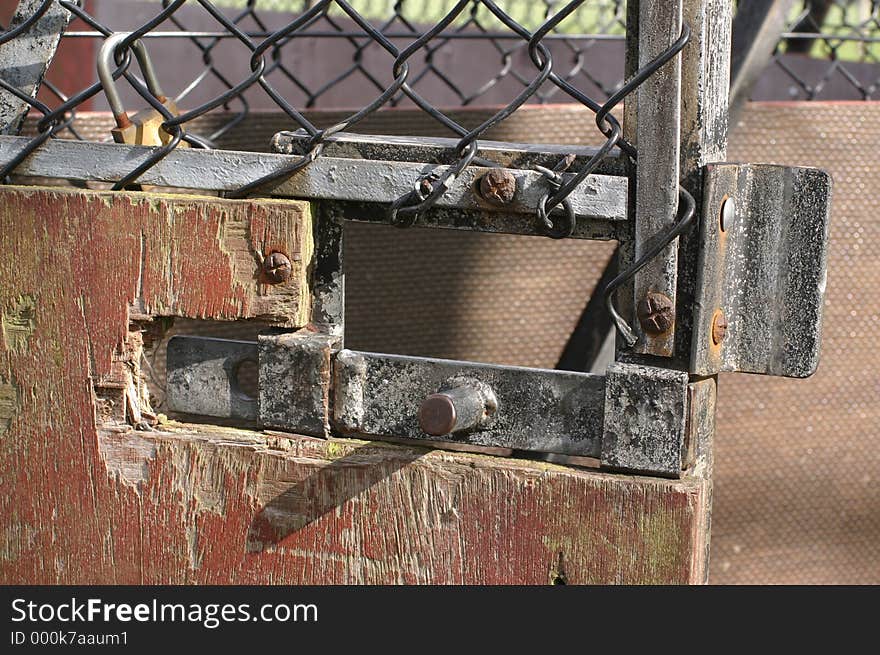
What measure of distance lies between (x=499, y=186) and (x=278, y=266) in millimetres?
251

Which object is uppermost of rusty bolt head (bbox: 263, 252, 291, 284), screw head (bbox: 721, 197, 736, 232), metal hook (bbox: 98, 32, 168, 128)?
metal hook (bbox: 98, 32, 168, 128)

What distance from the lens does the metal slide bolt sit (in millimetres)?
992

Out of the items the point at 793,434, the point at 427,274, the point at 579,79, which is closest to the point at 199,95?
the point at 579,79

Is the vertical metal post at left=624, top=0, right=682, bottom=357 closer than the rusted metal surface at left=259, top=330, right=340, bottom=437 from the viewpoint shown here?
Yes

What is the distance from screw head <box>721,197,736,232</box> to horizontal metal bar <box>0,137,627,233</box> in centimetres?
9

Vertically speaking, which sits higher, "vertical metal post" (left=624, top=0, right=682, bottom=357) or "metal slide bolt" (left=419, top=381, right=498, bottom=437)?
"vertical metal post" (left=624, top=0, right=682, bottom=357)

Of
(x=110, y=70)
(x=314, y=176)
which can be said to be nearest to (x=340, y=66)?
(x=110, y=70)

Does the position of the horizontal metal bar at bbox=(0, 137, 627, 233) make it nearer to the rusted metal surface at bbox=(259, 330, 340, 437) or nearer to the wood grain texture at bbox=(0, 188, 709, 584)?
the wood grain texture at bbox=(0, 188, 709, 584)

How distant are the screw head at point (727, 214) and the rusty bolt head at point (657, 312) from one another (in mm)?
85

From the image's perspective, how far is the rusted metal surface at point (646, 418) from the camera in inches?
38.6

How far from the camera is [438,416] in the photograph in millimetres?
992

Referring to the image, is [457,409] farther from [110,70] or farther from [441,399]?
[110,70]

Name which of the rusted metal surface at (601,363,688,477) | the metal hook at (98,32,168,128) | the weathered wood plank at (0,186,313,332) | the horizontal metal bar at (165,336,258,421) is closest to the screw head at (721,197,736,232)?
the rusted metal surface at (601,363,688,477)

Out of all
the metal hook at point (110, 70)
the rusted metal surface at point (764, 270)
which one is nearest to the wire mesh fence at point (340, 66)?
the metal hook at point (110, 70)
